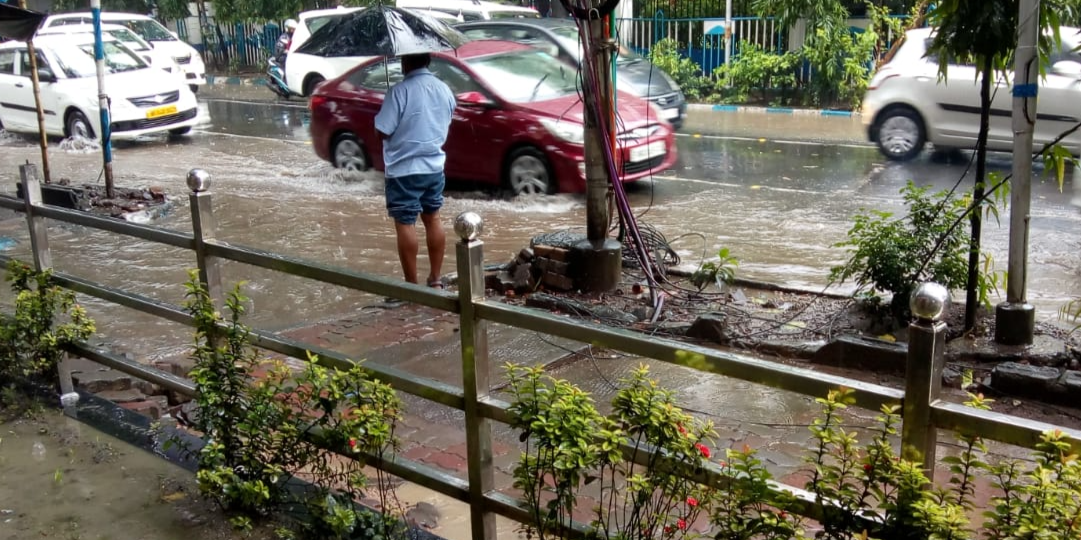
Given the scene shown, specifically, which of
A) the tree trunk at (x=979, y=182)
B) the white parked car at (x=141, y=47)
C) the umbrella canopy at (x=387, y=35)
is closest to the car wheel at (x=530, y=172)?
the umbrella canopy at (x=387, y=35)

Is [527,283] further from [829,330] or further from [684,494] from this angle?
[684,494]

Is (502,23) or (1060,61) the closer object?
(1060,61)

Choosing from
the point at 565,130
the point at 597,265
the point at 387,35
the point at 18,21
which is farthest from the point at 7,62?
the point at 597,265

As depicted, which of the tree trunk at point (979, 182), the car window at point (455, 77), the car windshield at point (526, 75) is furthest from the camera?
the car window at point (455, 77)

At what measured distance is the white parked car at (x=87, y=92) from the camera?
15.9 m

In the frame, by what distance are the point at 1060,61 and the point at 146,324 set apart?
410 inches

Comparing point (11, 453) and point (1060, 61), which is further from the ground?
point (1060, 61)

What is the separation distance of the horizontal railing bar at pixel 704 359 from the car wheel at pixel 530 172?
8.00m

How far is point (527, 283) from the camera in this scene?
768 cm

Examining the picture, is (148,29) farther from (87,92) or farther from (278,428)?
(278,428)

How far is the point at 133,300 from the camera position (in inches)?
186

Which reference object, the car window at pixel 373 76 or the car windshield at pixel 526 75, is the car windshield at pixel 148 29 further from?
the car windshield at pixel 526 75

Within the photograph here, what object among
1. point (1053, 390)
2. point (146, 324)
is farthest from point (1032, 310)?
point (146, 324)

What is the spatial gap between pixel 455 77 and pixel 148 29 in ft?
51.1
